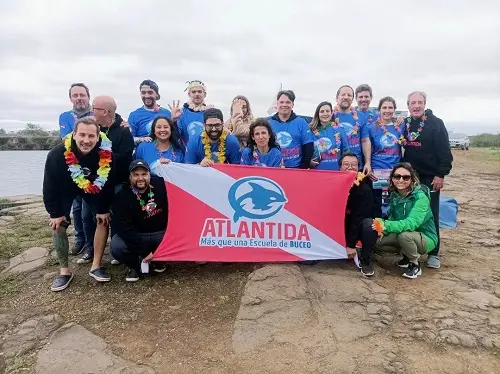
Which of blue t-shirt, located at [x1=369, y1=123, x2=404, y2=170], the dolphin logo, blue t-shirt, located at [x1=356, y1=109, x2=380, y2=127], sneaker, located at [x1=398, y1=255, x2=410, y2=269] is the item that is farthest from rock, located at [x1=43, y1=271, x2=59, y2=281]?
blue t-shirt, located at [x1=356, y1=109, x2=380, y2=127]

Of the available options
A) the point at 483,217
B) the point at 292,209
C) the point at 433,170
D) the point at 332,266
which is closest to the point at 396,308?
the point at 332,266

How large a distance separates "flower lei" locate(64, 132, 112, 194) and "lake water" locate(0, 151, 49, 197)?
7885mm

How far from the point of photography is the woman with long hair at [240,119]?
546cm

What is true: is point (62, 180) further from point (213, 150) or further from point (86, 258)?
point (213, 150)

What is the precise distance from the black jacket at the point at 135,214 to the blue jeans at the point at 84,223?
0.75 m

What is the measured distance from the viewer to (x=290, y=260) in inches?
187

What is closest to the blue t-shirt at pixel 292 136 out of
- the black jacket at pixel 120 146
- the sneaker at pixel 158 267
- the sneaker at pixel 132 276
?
the black jacket at pixel 120 146

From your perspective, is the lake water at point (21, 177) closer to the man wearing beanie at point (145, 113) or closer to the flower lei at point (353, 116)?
the man wearing beanie at point (145, 113)

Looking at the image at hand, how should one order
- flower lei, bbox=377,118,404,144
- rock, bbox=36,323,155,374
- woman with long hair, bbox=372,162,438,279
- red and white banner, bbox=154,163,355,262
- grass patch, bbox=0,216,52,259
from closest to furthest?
rock, bbox=36,323,155,374 → woman with long hair, bbox=372,162,438,279 → red and white banner, bbox=154,163,355,262 → flower lei, bbox=377,118,404,144 → grass patch, bbox=0,216,52,259

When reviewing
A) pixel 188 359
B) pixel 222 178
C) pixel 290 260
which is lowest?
pixel 188 359

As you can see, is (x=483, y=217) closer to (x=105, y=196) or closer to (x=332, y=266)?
(x=332, y=266)

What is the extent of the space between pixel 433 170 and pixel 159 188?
3.53m

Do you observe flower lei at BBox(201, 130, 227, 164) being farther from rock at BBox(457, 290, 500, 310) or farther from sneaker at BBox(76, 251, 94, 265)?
rock at BBox(457, 290, 500, 310)

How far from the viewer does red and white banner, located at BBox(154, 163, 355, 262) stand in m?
4.78
